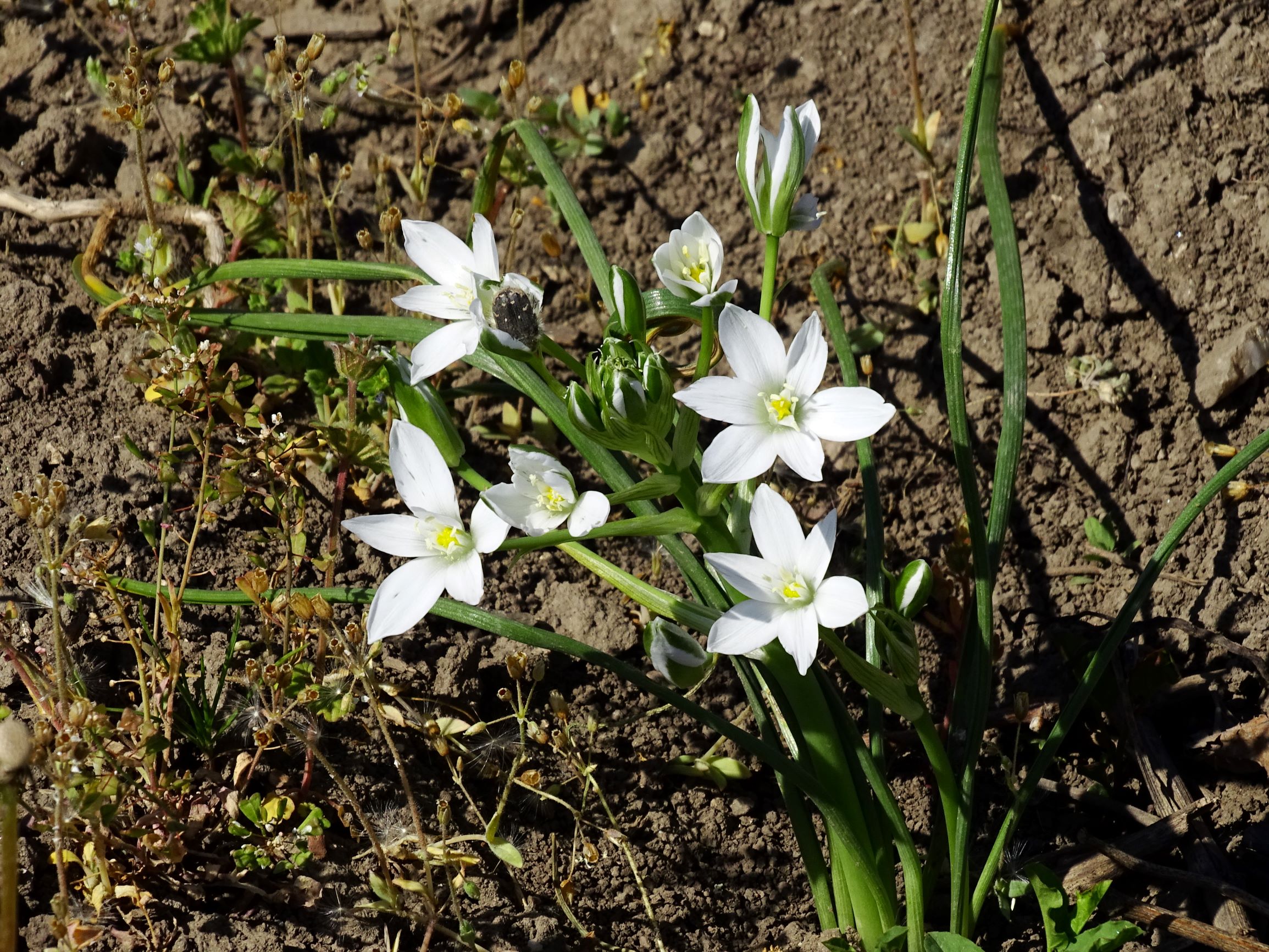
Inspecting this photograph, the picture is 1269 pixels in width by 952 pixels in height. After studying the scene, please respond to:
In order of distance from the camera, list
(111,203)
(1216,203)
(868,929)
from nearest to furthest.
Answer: (868,929) → (1216,203) → (111,203)

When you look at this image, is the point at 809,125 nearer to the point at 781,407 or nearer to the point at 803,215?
the point at 803,215

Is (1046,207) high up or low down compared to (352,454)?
up

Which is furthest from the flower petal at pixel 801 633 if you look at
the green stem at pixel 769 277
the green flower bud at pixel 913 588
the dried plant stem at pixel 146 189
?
the dried plant stem at pixel 146 189

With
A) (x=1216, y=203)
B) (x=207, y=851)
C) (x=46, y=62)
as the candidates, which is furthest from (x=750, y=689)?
(x=46, y=62)

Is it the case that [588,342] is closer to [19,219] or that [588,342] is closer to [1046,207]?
[1046,207]

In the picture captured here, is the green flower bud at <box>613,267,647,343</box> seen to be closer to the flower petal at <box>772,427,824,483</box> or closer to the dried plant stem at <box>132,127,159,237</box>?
the flower petal at <box>772,427,824,483</box>

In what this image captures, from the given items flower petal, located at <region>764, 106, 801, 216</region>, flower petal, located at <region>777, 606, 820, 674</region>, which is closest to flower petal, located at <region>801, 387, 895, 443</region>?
flower petal, located at <region>777, 606, 820, 674</region>

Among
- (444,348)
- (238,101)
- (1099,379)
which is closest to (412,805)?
(444,348)
